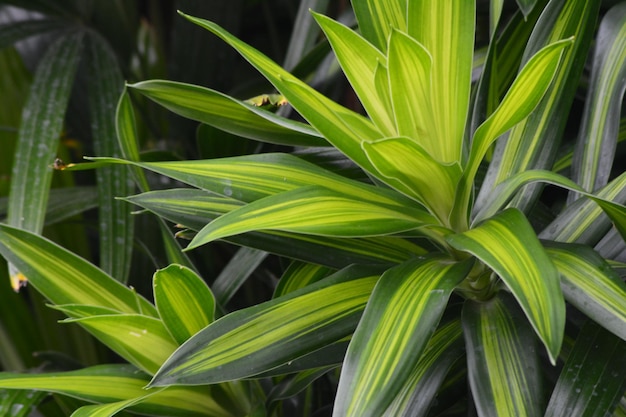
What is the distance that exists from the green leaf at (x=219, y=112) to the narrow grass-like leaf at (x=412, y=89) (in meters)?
0.13

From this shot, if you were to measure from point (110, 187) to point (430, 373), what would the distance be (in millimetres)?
420

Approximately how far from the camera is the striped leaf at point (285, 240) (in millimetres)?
544

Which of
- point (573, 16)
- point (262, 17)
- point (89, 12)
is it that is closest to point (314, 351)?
point (573, 16)

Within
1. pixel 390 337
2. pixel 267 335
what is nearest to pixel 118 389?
pixel 267 335

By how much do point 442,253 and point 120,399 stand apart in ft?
0.98

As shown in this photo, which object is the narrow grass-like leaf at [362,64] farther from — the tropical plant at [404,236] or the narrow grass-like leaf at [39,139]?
the narrow grass-like leaf at [39,139]

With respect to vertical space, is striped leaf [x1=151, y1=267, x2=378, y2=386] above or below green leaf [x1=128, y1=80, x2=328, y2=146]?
below

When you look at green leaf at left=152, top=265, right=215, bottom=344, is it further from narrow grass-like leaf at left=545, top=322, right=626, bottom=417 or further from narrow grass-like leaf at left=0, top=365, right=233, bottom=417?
narrow grass-like leaf at left=545, top=322, right=626, bottom=417

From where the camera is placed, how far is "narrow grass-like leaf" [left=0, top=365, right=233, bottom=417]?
58 cm

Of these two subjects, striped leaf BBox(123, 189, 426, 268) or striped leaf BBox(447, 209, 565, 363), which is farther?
striped leaf BBox(123, 189, 426, 268)

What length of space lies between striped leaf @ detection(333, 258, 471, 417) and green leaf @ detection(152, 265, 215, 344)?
162 mm

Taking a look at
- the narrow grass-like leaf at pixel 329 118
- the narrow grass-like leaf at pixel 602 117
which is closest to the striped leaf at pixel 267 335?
the narrow grass-like leaf at pixel 329 118

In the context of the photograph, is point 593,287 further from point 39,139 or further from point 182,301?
point 39,139

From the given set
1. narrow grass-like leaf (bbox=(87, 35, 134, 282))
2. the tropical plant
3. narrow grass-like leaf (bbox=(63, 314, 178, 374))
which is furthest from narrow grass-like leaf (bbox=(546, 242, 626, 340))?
narrow grass-like leaf (bbox=(87, 35, 134, 282))
